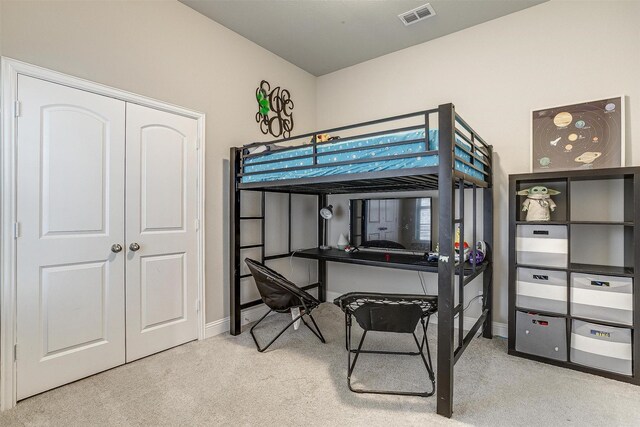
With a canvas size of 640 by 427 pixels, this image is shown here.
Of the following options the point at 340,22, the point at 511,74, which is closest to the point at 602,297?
the point at 511,74

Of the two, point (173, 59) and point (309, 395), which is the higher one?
point (173, 59)

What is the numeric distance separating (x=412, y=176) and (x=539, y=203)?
4.10 ft

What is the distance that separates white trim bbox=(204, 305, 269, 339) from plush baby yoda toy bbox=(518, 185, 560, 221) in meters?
2.71

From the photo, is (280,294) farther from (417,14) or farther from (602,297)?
(417,14)

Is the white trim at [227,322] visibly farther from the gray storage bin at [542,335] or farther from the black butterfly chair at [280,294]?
the gray storage bin at [542,335]

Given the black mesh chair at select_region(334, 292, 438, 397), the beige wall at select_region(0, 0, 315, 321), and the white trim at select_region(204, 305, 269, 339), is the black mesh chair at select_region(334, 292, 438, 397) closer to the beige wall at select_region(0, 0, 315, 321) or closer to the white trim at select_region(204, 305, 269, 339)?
the white trim at select_region(204, 305, 269, 339)

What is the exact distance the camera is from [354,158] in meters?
2.20

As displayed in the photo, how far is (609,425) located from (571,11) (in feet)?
9.83

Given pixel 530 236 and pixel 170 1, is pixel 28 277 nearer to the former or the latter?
pixel 170 1

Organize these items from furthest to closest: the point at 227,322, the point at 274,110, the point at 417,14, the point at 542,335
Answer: the point at 274,110
the point at 227,322
the point at 417,14
the point at 542,335

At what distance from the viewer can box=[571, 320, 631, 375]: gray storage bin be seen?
83.6 inches

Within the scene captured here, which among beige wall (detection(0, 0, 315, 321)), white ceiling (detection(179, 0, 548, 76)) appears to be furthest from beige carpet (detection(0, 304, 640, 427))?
white ceiling (detection(179, 0, 548, 76))

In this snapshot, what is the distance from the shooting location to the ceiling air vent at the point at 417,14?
2743 mm

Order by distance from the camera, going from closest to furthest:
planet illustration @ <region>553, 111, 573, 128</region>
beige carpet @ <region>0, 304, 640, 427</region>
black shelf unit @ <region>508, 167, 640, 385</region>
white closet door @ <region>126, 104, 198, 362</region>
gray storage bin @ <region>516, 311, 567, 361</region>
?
beige carpet @ <region>0, 304, 640, 427</region> < black shelf unit @ <region>508, 167, 640, 385</region> < gray storage bin @ <region>516, 311, 567, 361</region> < white closet door @ <region>126, 104, 198, 362</region> < planet illustration @ <region>553, 111, 573, 128</region>
